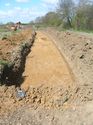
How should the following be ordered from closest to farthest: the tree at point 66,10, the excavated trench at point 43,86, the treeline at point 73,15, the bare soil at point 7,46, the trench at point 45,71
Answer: the excavated trench at point 43,86, the trench at point 45,71, the bare soil at point 7,46, the treeline at point 73,15, the tree at point 66,10

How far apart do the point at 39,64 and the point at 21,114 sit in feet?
36.8

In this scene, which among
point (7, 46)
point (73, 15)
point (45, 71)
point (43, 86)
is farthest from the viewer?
point (73, 15)

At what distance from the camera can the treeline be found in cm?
7162

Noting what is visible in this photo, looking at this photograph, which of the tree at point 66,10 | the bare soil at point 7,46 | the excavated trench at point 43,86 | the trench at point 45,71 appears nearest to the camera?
the excavated trench at point 43,86

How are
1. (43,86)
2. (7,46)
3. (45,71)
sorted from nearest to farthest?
(43,86)
(45,71)
(7,46)

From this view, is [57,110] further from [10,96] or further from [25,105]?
[10,96]

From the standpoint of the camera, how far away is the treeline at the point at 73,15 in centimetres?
7162

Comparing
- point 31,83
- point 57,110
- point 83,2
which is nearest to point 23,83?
point 31,83

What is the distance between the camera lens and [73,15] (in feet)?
266

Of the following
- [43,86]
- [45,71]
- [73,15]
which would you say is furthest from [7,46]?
[73,15]

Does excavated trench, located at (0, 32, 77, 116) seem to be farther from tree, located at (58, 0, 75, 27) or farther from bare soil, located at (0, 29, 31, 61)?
tree, located at (58, 0, 75, 27)

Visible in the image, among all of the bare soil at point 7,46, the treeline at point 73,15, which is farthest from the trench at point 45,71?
the treeline at point 73,15

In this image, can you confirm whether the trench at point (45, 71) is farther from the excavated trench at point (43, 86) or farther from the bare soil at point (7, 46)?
the bare soil at point (7, 46)

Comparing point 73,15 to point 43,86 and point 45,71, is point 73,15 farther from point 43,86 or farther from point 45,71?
point 43,86
